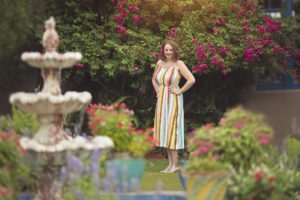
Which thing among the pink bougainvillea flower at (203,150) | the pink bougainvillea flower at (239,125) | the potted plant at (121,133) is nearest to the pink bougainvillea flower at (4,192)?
the potted plant at (121,133)

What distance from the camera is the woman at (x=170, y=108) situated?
31.9 feet

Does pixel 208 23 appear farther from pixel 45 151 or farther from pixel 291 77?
pixel 45 151

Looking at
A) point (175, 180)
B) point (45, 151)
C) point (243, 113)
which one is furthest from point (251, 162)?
point (175, 180)

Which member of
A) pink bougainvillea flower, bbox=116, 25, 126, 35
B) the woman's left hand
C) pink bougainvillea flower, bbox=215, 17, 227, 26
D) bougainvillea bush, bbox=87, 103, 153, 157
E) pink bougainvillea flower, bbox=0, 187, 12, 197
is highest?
pink bougainvillea flower, bbox=215, 17, 227, 26

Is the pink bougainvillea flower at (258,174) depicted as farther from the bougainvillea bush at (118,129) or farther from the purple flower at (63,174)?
the purple flower at (63,174)

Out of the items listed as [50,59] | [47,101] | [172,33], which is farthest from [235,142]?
[172,33]

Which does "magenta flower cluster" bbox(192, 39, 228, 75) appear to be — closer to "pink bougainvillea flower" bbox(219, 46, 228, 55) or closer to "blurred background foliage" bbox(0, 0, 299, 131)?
"pink bougainvillea flower" bbox(219, 46, 228, 55)

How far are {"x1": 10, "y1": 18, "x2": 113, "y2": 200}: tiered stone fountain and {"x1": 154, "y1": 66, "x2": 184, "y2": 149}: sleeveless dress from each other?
263 centimetres

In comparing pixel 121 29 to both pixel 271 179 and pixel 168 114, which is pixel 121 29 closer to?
pixel 168 114

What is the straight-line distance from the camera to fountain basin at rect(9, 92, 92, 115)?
6934 millimetres

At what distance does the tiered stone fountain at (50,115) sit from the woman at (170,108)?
2.62 meters

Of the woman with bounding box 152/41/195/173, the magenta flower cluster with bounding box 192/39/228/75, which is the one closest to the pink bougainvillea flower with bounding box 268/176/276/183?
the woman with bounding box 152/41/195/173

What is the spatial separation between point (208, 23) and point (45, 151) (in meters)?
6.05

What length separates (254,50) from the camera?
12.2m
